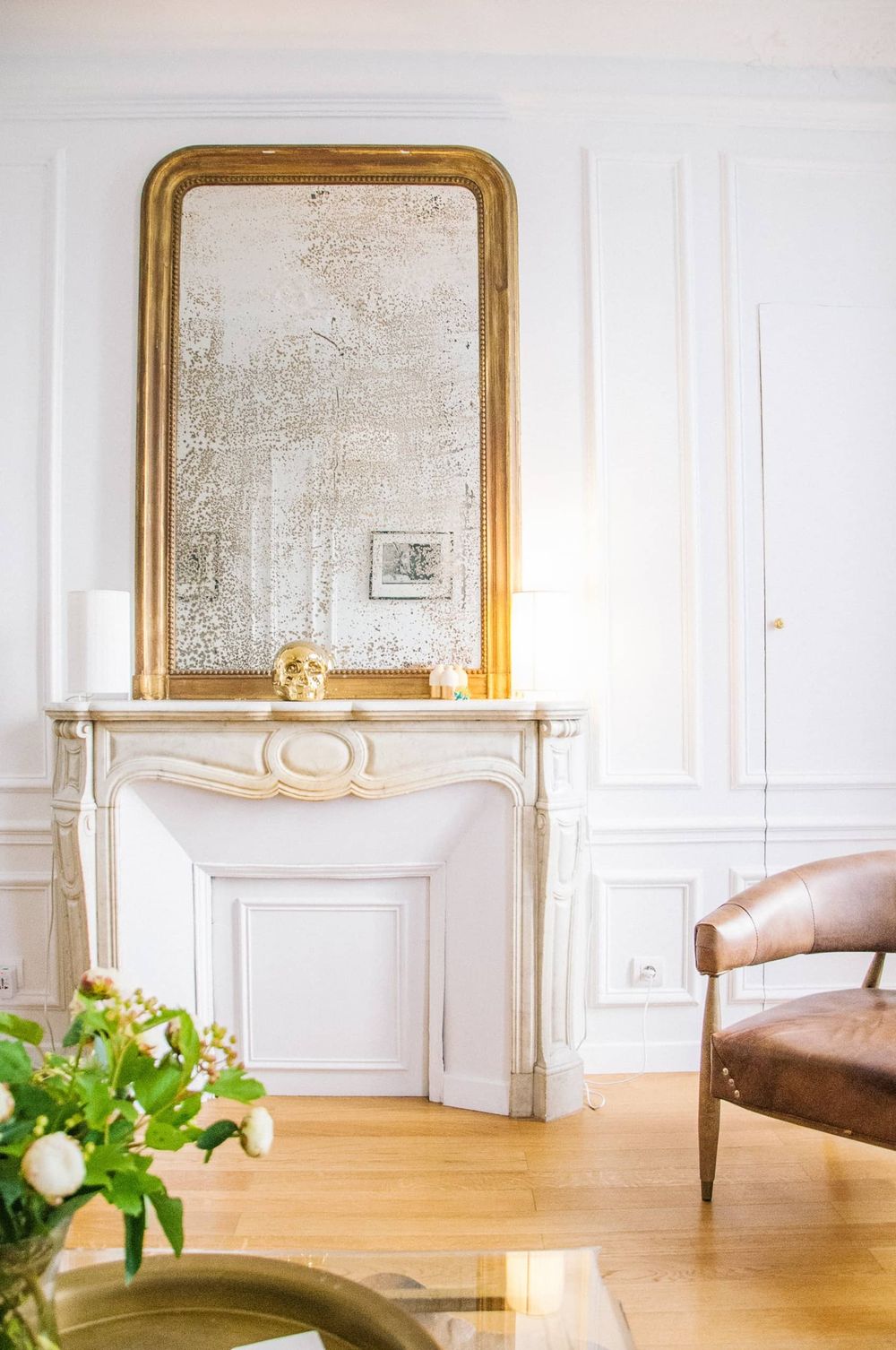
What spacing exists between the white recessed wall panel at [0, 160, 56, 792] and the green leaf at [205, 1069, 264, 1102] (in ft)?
7.61

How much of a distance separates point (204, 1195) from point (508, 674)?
1635 mm

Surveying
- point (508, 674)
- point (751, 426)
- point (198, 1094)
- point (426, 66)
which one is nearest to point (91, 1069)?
point (198, 1094)

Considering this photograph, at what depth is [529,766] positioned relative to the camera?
2.75 meters

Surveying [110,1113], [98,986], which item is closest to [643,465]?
[98,986]

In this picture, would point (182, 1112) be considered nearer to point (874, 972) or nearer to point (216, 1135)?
point (216, 1135)

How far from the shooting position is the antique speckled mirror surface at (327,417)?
3045mm

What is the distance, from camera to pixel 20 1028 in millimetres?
974

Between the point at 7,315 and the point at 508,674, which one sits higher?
the point at 7,315

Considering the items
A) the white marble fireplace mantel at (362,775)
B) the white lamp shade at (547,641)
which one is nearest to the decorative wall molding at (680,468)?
the white lamp shade at (547,641)

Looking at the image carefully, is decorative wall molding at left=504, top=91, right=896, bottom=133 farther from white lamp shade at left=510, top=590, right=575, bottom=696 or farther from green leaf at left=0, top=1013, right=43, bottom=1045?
green leaf at left=0, top=1013, right=43, bottom=1045

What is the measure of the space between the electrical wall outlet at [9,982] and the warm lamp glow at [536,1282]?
7.14 ft

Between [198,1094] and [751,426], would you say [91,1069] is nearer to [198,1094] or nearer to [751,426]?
[198,1094]

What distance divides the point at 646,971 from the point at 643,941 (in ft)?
0.29

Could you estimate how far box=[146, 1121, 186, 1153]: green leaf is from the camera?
94 centimetres
